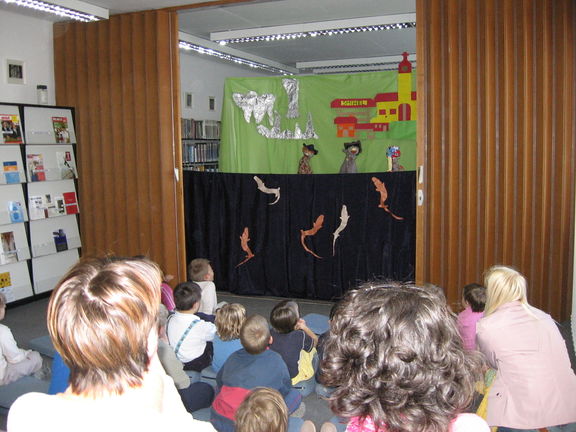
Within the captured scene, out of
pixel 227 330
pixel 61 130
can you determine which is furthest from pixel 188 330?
pixel 61 130

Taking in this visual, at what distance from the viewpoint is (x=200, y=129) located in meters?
9.20

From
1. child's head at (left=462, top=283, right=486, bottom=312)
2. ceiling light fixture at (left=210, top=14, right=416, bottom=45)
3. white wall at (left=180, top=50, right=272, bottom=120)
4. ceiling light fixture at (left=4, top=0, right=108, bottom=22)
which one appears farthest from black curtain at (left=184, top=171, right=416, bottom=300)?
white wall at (left=180, top=50, right=272, bottom=120)

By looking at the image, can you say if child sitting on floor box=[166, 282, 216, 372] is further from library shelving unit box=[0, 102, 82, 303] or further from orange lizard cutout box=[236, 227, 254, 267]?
library shelving unit box=[0, 102, 82, 303]

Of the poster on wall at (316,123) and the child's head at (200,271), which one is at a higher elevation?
the poster on wall at (316,123)

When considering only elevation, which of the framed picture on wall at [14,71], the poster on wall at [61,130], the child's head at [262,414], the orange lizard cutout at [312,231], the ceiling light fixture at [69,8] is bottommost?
the child's head at [262,414]

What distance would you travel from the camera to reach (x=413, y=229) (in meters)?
5.41

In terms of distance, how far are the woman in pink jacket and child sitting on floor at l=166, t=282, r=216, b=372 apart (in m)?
1.65

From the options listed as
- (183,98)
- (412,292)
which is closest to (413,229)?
(412,292)

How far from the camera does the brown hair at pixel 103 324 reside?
1107mm

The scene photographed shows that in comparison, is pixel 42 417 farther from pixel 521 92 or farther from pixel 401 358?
pixel 521 92

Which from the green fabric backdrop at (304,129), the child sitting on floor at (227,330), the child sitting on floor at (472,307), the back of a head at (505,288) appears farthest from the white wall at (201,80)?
the back of a head at (505,288)

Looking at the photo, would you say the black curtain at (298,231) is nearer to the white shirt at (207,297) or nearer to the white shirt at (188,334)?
the white shirt at (207,297)

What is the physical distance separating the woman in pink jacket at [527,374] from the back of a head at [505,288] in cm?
13

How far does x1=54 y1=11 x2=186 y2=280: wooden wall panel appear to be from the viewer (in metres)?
5.85
